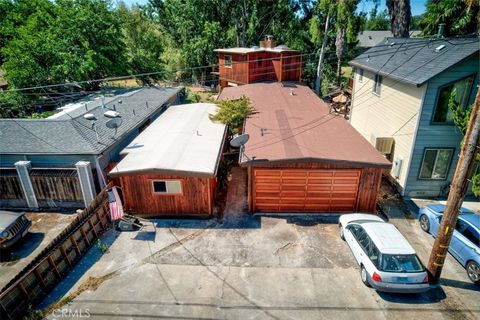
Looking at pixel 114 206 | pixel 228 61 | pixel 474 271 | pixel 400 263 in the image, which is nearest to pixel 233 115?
pixel 114 206

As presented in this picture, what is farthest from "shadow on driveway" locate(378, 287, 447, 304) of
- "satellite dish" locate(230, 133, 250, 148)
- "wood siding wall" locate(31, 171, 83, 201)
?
"wood siding wall" locate(31, 171, 83, 201)

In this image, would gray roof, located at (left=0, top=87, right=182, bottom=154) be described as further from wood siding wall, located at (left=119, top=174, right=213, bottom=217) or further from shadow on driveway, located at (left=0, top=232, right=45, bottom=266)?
shadow on driveway, located at (left=0, top=232, right=45, bottom=266)

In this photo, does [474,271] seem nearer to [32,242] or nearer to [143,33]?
[32,242]

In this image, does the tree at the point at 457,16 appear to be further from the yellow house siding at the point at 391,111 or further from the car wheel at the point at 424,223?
the car wheel at the point at 424,223

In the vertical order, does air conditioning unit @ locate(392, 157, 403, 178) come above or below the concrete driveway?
above

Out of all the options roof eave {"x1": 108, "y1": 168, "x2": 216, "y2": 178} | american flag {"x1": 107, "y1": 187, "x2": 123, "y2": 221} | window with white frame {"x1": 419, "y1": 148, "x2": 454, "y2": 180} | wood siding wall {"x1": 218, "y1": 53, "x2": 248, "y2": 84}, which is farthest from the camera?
wood siding wall {"x1": 218, "y1": 53, "x2": 248, "y2": 84}

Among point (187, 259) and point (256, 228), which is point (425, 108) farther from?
point (187, 259)

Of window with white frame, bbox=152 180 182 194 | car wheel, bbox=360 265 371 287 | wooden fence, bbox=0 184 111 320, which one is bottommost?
car wheel, bbox=360 265 371 287

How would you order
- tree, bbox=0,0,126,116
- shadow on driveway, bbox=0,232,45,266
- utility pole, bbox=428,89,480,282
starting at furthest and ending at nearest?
tree, bbox=0,0,126,116, shadow on driveway, bbox=0,232,45,266, utility pole, bbox=428,89,480,282

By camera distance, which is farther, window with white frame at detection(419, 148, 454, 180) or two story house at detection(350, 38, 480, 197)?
window with white frame at detection(419, 148, 454, 180)
